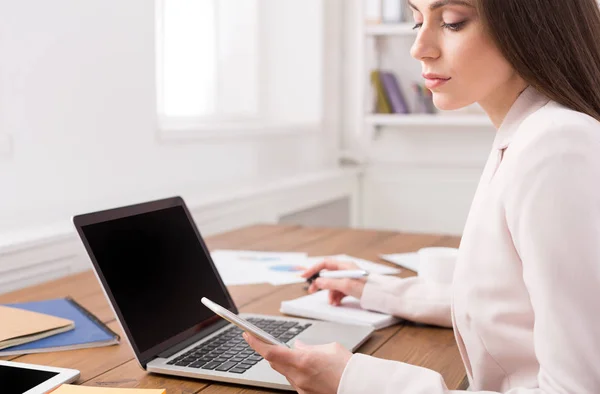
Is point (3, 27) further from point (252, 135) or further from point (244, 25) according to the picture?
point (244, 25)

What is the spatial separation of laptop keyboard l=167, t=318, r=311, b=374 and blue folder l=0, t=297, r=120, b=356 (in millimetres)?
174

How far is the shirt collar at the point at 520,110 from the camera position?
94 cm

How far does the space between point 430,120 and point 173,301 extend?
252 centimetres

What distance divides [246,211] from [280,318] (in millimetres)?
1441

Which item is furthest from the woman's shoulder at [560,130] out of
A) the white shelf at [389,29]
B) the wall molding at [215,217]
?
the white shelf at [389,29]

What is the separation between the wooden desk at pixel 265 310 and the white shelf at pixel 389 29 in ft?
4.84

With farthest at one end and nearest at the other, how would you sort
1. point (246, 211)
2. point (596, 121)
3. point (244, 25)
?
point (244, 25), point (246, 211), point (596, 121)

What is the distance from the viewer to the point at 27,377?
1.01m

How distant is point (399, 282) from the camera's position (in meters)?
1.42

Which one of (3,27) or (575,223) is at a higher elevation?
→ (3,27)

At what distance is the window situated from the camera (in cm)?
294

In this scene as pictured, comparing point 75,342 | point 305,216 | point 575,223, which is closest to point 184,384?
point 75,342

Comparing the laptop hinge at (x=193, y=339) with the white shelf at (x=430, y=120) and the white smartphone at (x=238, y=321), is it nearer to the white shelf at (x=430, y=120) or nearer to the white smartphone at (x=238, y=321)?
the white smartphone at (x=238, y=321)

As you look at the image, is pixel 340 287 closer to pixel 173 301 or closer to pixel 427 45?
pixel 173 301
